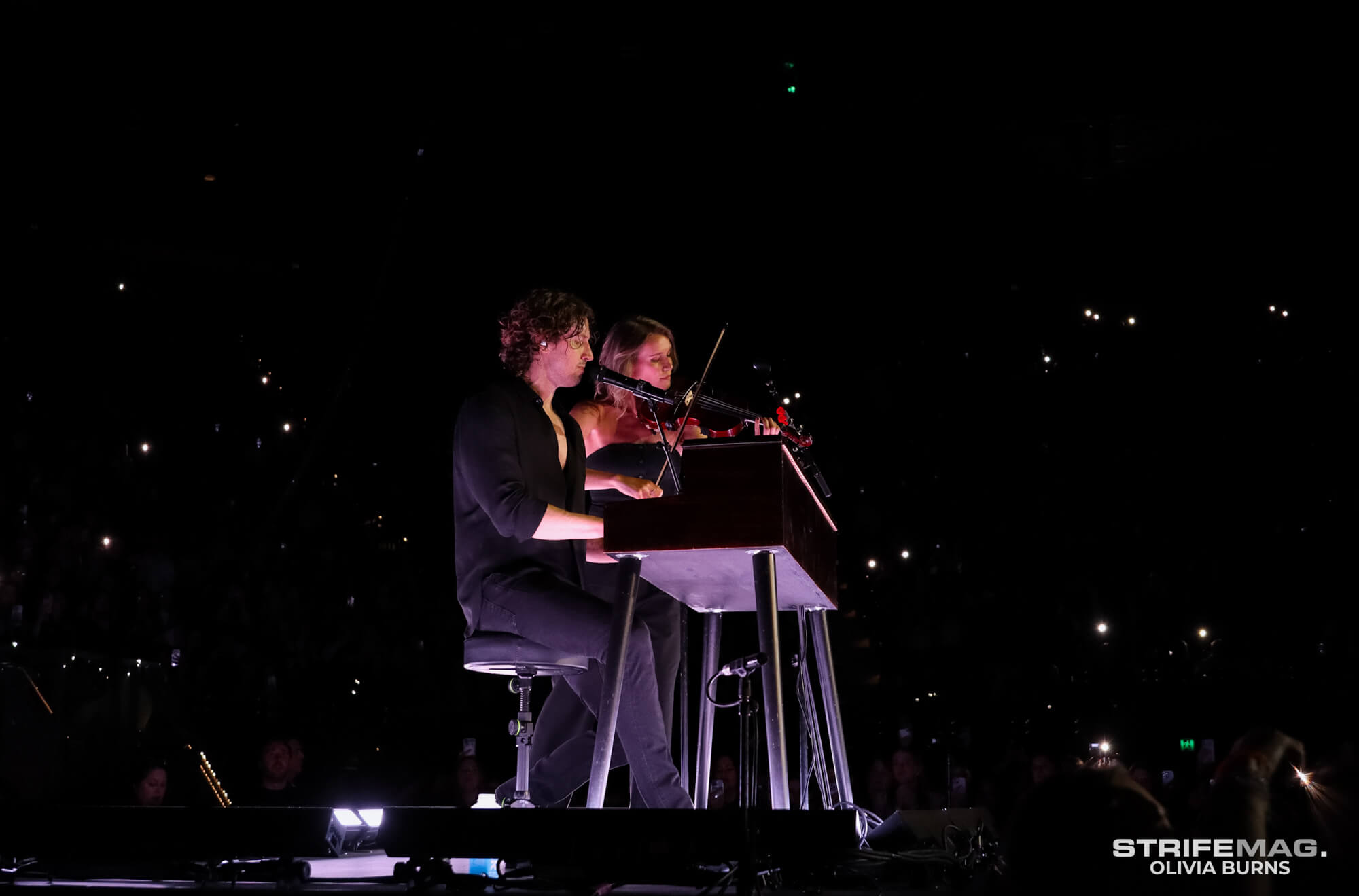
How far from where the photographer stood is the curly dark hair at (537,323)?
3.46 m

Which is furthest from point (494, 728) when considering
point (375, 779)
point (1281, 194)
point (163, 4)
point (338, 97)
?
point (1281, 194)

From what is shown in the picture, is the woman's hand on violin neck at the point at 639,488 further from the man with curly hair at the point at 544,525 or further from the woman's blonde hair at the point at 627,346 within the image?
the woman's blonde hair at the point at 627,346

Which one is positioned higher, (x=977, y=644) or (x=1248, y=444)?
(x=1248, y=444)

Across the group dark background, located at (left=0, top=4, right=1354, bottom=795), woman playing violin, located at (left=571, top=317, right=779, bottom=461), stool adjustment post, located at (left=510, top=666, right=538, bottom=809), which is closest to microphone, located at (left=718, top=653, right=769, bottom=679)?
stool adjustment post, located at (left=510, top=666, right=538, bottom=809)

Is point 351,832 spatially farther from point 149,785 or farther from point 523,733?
point 149,785

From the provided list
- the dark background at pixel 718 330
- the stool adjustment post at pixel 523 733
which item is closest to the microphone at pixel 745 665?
the stool adjustment post at pixel 523 733

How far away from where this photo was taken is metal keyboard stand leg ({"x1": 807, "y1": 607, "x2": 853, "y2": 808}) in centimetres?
308

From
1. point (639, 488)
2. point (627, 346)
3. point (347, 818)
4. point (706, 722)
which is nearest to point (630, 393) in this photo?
point (627, 346)

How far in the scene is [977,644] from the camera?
8266 millimetres

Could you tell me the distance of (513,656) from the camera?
3023mm

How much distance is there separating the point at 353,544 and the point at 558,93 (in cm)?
407

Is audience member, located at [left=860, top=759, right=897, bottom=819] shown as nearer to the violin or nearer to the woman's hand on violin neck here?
the violin

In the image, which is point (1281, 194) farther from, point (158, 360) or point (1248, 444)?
point (158, 360)

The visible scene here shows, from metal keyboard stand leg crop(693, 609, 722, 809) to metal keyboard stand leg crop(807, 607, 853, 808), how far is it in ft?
1.03
